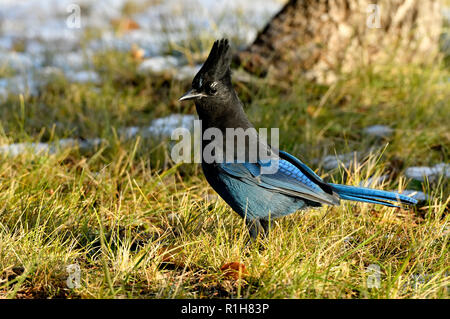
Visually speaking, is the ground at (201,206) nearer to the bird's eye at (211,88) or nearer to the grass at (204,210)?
the grass at (204,210)

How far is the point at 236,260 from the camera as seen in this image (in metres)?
2.50

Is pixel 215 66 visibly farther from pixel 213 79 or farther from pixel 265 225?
pixel 265 225

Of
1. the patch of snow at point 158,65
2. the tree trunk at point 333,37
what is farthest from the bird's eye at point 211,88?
the patch of snow at point 158,65

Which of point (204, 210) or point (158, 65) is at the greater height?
point (158, 65)

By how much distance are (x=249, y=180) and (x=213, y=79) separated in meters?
0.52

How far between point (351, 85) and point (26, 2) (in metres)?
6.72

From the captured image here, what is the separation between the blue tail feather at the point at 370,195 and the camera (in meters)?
2.64

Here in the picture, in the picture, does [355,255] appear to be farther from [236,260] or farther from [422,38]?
[422,38]

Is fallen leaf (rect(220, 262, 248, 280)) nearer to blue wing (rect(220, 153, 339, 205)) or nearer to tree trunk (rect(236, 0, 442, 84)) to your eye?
blue wing (rect(220, 153, 339, 205))

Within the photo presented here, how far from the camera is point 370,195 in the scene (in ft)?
8.73

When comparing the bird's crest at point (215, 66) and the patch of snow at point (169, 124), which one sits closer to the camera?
the bird's crest at point (215, 66)

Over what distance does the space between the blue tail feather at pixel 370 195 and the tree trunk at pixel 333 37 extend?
7.58 ft

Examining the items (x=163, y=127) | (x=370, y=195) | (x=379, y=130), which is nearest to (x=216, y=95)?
(x=370, y=195)

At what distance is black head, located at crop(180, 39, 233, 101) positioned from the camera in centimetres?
279
